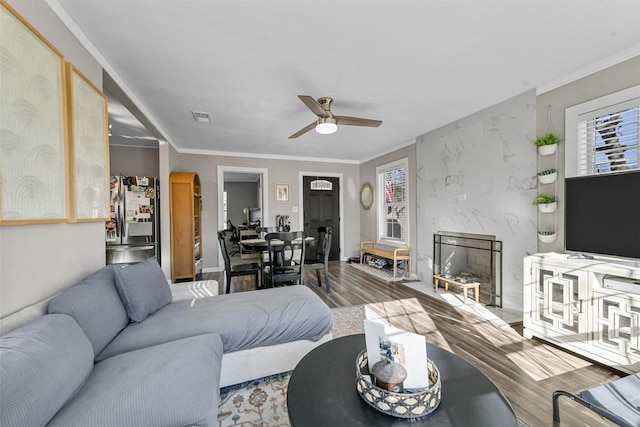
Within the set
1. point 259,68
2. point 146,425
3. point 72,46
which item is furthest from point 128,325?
point 259,68

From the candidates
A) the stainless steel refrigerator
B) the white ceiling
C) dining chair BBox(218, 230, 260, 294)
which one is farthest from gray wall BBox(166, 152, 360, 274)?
the white ceiling

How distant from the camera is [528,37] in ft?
6.42

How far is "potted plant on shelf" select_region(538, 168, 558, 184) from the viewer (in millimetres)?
2543

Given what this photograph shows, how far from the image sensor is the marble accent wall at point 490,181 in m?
2.89

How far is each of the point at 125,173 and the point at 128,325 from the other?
4.22m

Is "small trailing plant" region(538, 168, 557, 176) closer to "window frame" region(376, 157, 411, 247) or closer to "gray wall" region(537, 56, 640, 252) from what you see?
"gray wall" region(537, 56, 640, 252)

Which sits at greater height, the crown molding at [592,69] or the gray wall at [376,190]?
the crown molding at [592,69]

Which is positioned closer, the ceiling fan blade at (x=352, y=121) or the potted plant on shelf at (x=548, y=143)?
the potted plant on shelf at (x=548, y=143)

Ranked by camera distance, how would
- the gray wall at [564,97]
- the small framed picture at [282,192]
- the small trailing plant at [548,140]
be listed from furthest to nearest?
1. the small framed picture at [282,192]
2. the small trailing plant at [548,140]
3. the gray wall at [564,97]

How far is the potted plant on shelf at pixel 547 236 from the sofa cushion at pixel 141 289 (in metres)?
3.64

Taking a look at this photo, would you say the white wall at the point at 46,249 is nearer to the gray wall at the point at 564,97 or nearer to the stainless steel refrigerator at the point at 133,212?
the stainless steel refrigerator at the point at 133,212

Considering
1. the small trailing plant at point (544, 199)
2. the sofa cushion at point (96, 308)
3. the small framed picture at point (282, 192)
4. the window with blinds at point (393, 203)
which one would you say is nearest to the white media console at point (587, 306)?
the small trailing plant at point (544, 199)

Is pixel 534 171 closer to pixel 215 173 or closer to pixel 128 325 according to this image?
pixel 128 325

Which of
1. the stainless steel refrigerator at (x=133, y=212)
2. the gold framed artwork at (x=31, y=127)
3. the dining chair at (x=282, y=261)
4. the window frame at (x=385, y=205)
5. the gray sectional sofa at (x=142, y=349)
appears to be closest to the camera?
the gray sectional sofa at (x=142, y=349)
